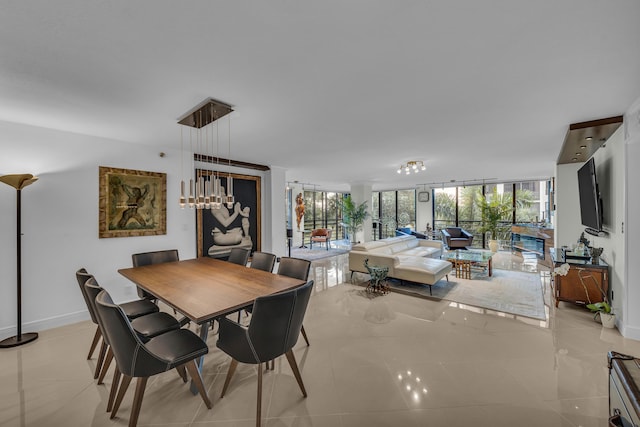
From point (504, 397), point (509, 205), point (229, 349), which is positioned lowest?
point (504, 397)

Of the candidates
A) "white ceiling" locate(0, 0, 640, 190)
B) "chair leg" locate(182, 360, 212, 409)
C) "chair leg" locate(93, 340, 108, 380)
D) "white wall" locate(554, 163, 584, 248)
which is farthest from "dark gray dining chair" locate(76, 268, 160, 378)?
"white wall" locate(554, 163, 584, 248)

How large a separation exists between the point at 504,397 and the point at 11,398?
366 centimetres

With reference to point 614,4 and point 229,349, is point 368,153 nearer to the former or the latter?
point 614,4

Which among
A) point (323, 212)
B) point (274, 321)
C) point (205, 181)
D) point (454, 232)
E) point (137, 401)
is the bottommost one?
point (137, 401)

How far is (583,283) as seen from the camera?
10.9 ft

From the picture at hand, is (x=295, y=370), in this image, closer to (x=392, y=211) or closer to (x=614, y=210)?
(x=614, y=210)

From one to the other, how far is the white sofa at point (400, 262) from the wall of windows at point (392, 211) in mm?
4677

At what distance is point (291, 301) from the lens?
1.71 metres

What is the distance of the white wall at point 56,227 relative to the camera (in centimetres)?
286

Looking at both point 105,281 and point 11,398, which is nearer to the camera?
point 11,398

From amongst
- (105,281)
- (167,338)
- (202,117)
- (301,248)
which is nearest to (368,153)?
(202,117)

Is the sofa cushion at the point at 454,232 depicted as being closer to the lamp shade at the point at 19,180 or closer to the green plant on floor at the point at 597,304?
the green plant on floor at the point at 597,304

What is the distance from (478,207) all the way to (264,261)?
26.3 feet

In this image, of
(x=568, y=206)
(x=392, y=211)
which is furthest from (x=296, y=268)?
(x=392, y=211)
